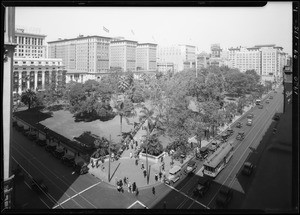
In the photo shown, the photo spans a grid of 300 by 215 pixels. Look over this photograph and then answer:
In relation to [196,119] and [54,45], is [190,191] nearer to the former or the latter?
[196,119]

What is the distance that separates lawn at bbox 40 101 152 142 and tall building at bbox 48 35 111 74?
25.1m

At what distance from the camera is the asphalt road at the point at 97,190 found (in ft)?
44.9

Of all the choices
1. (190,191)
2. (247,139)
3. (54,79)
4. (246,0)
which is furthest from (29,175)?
(54,79)

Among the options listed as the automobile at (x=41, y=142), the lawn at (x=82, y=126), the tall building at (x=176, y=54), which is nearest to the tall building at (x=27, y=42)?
the lawn at (x=82, y=126)

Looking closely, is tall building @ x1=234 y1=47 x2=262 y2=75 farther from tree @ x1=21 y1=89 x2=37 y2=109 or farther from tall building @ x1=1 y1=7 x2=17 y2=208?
Result: tall building @ x1=1 y1=7 x2=17 y2=208

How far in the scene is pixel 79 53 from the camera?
189ft

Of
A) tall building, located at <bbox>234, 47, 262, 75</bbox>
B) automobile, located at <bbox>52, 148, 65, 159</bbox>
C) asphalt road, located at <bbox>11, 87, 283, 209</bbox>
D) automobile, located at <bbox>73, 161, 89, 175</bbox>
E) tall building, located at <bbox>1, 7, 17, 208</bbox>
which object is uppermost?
tall building, located at <bbox>234, 47, 262, 75</bbox>

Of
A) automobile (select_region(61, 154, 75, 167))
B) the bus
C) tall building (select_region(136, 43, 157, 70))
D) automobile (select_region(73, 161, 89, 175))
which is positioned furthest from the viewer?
tall building (select_region(136, 43, 157, 70))

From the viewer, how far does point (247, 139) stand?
88.1 ft

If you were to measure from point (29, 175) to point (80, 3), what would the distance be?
17919 millimetres

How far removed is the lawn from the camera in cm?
2766

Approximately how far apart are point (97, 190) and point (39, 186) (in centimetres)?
378

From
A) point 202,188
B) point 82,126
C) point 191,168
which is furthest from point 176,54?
point 202,188

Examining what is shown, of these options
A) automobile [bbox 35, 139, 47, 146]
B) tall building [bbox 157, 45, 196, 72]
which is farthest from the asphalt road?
tall building [bbox 157, 45, 196, 72]
